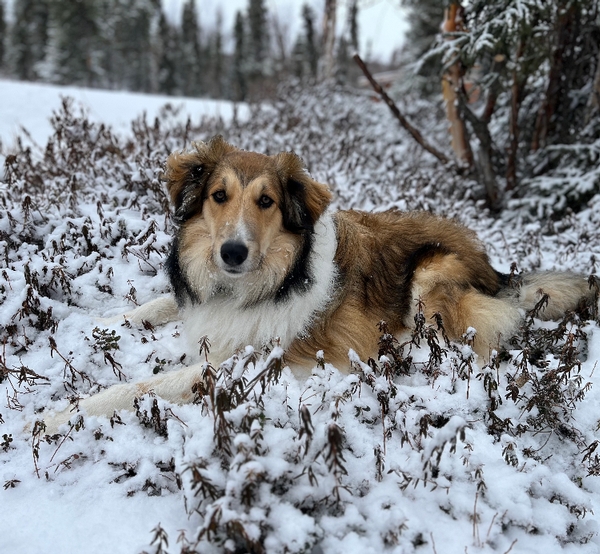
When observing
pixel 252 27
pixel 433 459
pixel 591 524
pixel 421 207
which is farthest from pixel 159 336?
pixel 252 27

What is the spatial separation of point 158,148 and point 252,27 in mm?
42313

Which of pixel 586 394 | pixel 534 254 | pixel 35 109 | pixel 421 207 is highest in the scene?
pixel 35 109

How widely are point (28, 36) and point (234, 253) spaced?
48106 millimetres

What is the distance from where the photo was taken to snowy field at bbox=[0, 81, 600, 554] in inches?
82.0

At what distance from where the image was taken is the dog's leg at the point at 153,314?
3.79 meters

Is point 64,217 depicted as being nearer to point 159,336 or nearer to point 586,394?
point 159,336

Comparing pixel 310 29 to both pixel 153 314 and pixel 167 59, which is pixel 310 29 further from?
pixel 153 314

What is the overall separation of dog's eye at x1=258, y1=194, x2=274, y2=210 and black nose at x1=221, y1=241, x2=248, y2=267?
0.41 meters

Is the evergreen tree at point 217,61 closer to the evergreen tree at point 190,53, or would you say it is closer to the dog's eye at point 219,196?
the evergreen tree at point 190,53

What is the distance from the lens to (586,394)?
3.12 m

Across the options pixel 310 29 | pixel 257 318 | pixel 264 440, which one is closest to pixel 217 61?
pixel 310 29

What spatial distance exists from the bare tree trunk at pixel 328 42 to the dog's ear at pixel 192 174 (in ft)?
43.9

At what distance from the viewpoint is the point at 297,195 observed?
336 cm

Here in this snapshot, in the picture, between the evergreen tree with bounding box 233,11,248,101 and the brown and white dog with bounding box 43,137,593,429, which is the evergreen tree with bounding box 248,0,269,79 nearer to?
the evergreen tree with bounding box 233,11,248,101
